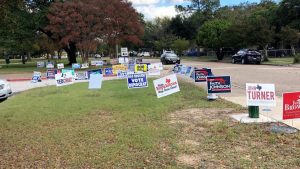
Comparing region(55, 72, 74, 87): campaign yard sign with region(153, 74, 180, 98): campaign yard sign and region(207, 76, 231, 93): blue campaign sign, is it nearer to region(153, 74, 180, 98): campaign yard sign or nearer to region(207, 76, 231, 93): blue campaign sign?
region(153, 74, 180, 98): campaign yard sign

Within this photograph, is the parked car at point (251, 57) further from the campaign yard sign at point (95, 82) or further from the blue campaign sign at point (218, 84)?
the blue campaign sign at point (218, 84)

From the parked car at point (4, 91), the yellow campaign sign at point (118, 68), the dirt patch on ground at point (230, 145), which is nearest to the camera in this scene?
the dirt patch on ground at point (230, 145)

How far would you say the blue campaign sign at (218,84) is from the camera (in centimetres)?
1077

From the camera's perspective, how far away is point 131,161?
5836 mm

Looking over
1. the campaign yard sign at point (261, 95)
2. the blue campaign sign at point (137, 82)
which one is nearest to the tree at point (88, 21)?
the blue campaign sign at point (137, 82)

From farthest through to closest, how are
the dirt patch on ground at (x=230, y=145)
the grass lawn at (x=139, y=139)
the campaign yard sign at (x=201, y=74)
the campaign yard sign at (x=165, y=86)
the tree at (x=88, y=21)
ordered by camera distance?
the tree at (x=88, y=21)
the campaign yard sign at (x=201, y=74)
the campaign yard sign at (x=165, y=86)
the grass lawn at (x=139, y=139)
the dirt patch on ground at (x=230, y=145)

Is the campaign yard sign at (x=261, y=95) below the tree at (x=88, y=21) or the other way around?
below

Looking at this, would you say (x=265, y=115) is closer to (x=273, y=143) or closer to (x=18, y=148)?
(x=273, y=143)

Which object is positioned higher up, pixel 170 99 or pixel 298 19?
pixel 298 19

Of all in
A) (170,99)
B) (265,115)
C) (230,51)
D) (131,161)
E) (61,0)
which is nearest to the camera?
(131,161)

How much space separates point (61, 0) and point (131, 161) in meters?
41.4

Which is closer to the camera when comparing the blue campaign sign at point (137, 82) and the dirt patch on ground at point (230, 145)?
the dirt patch on ground at point (230, 145)

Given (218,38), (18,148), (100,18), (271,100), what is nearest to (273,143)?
(271,100)

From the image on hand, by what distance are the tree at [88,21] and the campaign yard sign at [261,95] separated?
31.3 meters
